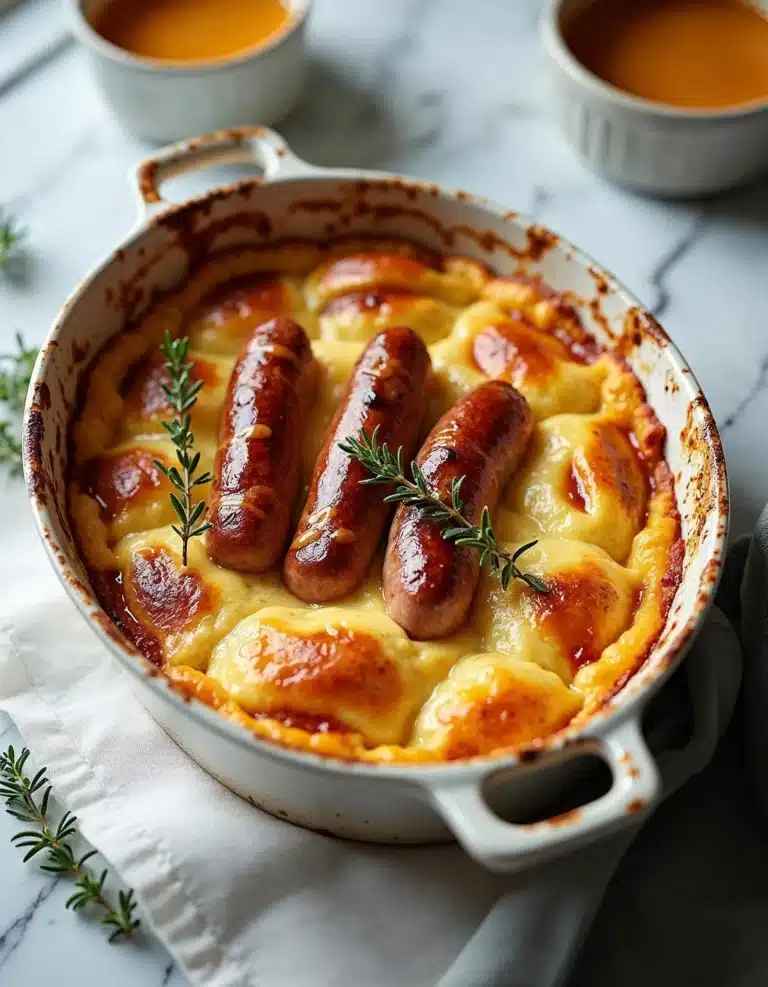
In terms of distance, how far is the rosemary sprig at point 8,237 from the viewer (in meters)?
3.09

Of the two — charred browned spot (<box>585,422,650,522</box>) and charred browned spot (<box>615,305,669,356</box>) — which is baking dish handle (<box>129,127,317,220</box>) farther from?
charred browned spot (<box>585,422,650,522</box>)

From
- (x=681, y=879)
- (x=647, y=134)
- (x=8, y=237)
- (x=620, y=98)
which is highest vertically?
(x=8, y=237)

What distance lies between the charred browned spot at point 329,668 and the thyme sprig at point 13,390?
3.21 ft

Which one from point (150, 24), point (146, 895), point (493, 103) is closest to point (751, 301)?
point (493, 103)

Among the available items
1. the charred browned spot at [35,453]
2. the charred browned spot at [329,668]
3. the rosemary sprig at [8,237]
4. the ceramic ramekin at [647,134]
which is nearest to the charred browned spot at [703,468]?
the charred browned spot at [329,668]

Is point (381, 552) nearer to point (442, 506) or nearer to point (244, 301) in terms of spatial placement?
point (442, 506)

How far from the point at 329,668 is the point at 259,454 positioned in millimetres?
463

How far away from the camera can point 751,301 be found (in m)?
3.09

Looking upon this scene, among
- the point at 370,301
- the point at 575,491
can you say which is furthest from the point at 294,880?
the point at 370,301

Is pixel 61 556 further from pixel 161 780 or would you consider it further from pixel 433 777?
pixel 433 777

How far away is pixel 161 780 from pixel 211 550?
1.53ft

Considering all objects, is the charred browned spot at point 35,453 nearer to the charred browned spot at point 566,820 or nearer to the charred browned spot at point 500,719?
the charred browned spot at point 500,719

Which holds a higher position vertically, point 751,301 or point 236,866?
point 236,866

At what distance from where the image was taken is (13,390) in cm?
280
